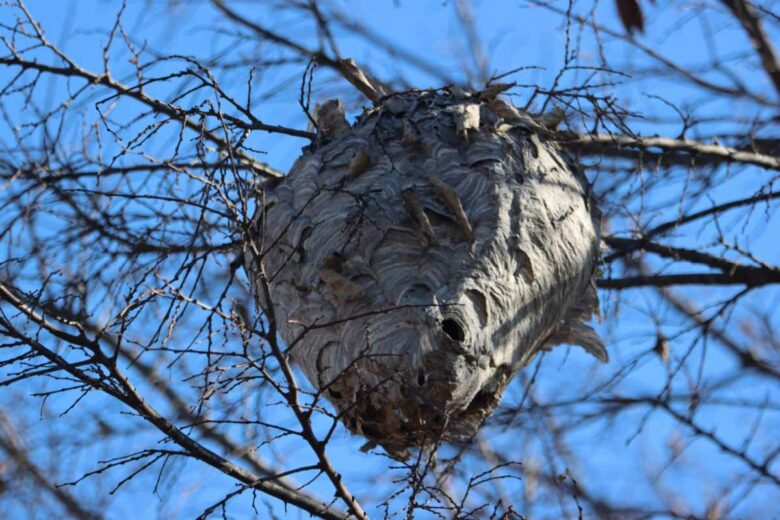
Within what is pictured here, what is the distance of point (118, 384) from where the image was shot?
2949 mm

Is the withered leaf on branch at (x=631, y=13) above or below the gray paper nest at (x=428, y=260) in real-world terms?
above

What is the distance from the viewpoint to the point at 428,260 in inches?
146

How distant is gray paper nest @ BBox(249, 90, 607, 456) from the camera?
3449mm

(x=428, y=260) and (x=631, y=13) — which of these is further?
(x=631, y=13)

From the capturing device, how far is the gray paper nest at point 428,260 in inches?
136

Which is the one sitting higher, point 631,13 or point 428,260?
point 631,13

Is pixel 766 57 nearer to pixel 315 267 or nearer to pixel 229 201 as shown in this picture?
pixel 315 267

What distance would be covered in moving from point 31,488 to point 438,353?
3.52 meters

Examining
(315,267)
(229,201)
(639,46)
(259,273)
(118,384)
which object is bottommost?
(118,384)

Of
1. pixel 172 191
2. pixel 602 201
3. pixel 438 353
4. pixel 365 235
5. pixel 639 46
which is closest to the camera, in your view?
pixel 438 353

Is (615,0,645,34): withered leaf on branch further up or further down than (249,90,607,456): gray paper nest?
further up

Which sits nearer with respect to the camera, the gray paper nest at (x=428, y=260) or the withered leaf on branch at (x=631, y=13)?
the gray paper nest at (x=428, y=260)

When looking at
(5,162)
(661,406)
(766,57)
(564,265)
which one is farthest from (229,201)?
(766,57)

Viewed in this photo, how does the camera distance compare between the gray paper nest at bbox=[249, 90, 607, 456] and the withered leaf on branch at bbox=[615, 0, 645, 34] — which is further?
the withered leaf on branch at bbox=[615, 0, 645, 34]
